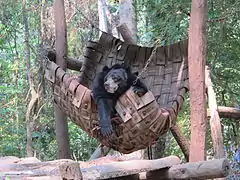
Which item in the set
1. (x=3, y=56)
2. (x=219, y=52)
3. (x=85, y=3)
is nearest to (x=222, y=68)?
(x=219, y=52)

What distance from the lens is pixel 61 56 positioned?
318 centimetres

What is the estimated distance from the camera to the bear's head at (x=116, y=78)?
10.1 ft

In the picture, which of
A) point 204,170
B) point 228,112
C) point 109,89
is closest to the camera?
point 204,170

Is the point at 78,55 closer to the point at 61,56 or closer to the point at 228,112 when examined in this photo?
the point at 61,56

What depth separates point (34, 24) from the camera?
5.90 meters

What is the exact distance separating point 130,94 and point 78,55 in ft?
10.7

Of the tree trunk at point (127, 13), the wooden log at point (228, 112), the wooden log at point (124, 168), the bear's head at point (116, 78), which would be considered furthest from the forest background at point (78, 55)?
the wooden log at point (124, 168)

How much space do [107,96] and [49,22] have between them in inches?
89.3

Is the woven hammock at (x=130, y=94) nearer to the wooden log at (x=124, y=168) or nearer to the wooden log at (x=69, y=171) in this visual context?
the wooden log at (x=124, y=168)

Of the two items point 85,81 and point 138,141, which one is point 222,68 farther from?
point 138,141

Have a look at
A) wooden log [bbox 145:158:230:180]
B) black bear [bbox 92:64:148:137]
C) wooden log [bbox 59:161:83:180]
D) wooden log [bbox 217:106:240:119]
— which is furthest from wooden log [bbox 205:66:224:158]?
wooden log [bbox 59:161:83:180]

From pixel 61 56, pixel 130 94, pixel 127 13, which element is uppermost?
pixel 127 13

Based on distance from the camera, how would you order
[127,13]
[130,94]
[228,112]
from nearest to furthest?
[130,94], [228,112], [127,13]

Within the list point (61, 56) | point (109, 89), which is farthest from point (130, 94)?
point (61, 56)
